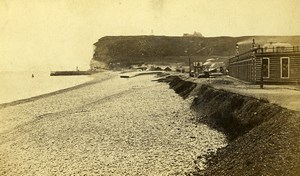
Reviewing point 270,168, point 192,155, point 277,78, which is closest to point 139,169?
point 192,155

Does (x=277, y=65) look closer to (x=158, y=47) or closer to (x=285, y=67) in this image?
(x=285, y=67)

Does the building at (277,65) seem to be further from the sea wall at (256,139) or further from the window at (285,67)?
the sea wall at (256,139)

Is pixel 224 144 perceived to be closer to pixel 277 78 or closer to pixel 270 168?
pixel 270 168

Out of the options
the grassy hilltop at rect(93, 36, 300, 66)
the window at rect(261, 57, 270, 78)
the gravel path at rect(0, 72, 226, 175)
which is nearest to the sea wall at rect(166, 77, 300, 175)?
the gravel path at rect(0, 72, 226, 175)

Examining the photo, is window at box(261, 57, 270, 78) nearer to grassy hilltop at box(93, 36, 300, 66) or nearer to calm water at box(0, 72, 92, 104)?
calm water at box(0, 72, 92, 104)

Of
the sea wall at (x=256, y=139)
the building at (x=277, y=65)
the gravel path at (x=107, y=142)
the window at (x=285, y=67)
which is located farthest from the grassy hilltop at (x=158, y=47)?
the sea wall at (x=256, y=139)
